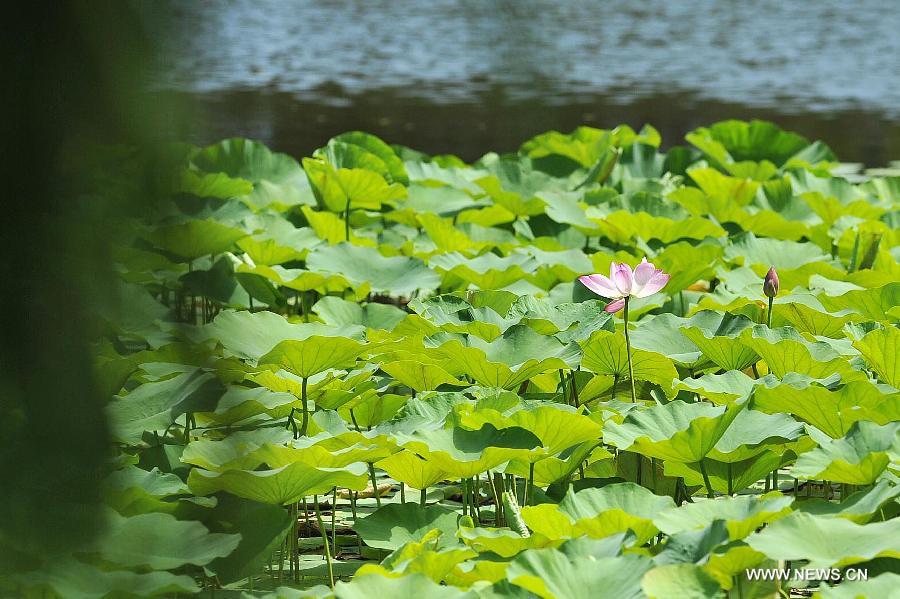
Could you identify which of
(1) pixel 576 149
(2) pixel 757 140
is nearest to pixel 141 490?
(1) pixel 576 149

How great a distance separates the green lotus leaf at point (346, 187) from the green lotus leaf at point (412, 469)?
1.00m

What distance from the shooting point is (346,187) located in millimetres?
2049

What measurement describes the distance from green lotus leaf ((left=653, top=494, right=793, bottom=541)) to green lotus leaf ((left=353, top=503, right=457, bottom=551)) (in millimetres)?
200

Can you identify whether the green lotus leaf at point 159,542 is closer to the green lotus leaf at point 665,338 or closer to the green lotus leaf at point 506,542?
the green lotus leaf at point 506,542

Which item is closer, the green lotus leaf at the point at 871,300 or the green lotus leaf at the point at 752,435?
the green lotus leaf at the point at 752,435

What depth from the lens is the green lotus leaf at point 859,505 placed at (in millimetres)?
881

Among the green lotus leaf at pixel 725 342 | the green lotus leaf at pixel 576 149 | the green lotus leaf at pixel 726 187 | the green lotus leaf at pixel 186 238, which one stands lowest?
the green lotus leaf at pixel 725 342

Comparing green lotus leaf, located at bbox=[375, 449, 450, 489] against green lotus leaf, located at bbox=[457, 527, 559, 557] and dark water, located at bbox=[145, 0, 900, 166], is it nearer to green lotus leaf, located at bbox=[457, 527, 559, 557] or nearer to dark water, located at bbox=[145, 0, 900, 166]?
green lotus leaf, located at bbox=[457, 527, 559, 557]

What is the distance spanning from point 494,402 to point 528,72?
80 centimetres

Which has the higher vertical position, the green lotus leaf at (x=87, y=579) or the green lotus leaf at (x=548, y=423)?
the green lotus leaf at (x=87, y=579)

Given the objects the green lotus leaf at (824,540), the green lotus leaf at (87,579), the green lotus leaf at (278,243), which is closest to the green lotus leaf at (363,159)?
the green lotus leaf at (278,243)

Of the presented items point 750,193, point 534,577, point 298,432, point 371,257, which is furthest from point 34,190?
point 750,193

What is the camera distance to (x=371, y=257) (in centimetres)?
176

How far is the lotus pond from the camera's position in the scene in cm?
46
